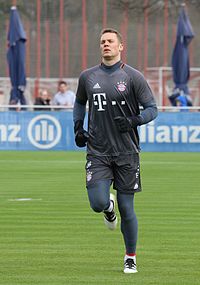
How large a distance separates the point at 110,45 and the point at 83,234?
12.0 ft

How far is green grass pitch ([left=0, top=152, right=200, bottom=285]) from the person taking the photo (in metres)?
10.4

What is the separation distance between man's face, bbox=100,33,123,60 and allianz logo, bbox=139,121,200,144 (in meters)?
20.8

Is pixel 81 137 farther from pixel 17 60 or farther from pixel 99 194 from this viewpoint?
pixel 17 60

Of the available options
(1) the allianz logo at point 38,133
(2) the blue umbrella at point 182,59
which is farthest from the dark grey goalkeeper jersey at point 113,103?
(2) the blue umbrella at point 182,59

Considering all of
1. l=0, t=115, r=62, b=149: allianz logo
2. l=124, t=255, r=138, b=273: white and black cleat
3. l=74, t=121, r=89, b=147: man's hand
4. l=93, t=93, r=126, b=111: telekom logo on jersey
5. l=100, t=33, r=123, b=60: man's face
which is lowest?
l=0, t=115, r=62, b=149: allianz logo

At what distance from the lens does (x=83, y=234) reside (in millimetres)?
13445

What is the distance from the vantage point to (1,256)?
11.6 m

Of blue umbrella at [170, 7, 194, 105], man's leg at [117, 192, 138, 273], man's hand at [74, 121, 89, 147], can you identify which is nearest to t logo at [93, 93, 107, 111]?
man's hand at [74, 121, 89, 147]

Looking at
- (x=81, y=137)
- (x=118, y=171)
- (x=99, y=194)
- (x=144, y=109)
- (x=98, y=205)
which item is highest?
(x=144, y=109)

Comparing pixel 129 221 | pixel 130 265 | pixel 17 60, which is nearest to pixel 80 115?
pixel 129 221

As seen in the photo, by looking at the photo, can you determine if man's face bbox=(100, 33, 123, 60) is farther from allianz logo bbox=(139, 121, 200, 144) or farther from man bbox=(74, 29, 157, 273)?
allianz logo bbox=(139, 121, 200, 144)

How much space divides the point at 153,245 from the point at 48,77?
42540 mm

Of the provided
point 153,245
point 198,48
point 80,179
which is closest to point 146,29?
point 198,48

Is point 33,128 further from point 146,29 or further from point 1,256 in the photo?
point 146,29
